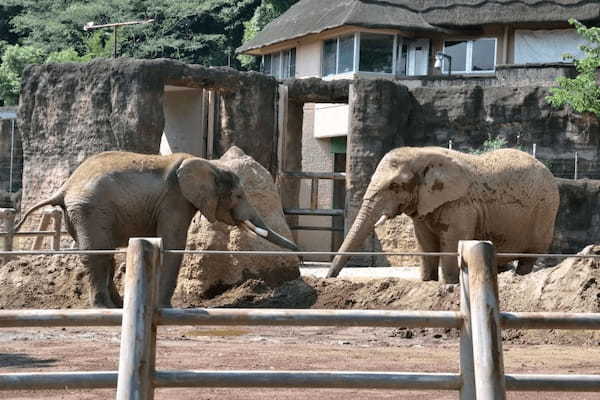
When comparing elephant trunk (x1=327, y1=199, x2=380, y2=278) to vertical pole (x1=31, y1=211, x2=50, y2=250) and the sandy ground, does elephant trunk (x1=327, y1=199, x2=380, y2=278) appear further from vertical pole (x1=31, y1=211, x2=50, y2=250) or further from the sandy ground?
vertical pole (x1=31, y1=211, x2=50, y2=250)

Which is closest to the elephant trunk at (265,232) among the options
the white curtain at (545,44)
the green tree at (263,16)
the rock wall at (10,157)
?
the rock wall at (10,157)

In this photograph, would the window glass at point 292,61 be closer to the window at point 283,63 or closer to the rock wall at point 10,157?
the window at point 283,63

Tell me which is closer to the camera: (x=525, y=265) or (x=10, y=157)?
(x=525, y=265)

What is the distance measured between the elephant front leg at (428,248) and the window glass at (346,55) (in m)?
17.8

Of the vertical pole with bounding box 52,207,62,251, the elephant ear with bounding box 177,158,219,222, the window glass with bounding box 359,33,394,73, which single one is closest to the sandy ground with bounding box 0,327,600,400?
the elephant ear with bounding box 177,158,219,222

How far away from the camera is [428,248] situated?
541 inches

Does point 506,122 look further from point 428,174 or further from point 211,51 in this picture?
point 211,51

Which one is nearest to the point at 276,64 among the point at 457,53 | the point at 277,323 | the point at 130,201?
the point at 457,53

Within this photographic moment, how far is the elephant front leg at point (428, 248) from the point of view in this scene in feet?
44.1

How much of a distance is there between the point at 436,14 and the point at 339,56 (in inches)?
107

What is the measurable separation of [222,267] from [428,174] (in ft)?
8.33

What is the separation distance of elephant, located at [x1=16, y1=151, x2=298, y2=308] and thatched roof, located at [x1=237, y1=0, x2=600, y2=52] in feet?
58.9

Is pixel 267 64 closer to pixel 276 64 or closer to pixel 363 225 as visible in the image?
pixel 276 64

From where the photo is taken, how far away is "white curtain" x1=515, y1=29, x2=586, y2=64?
29.7 m
